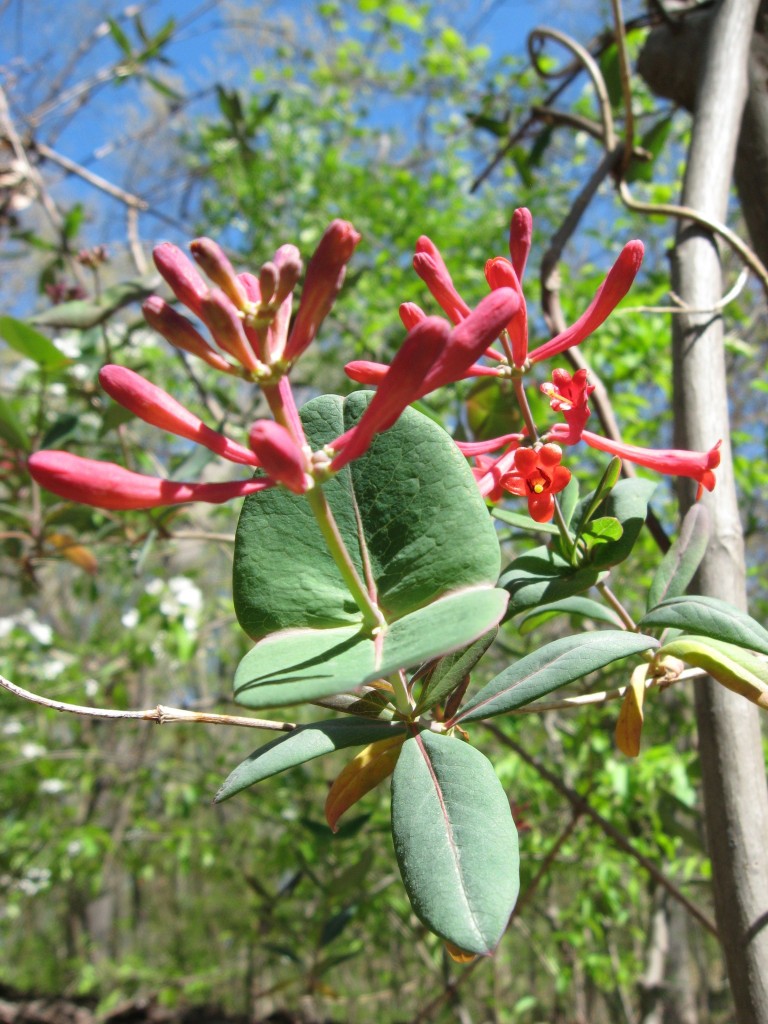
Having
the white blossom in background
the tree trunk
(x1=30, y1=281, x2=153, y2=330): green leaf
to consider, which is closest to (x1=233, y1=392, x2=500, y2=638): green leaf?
the tree trunk

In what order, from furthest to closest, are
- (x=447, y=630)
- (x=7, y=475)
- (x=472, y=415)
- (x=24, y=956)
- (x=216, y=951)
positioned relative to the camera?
(x=24, y=956) → (x=216, y=951) → (x=7, y=475) → (x=472, y=415) → (x=447, y=630)

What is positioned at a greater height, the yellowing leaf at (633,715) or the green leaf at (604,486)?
the green leaf at (604,486)

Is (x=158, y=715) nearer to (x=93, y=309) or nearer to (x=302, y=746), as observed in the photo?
(x=302, y=746)

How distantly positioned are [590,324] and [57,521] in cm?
118

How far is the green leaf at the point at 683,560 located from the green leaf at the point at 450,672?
5.5 inches

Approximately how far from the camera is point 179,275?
1.11 ft

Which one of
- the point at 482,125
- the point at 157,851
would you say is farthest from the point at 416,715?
the point at 157,851

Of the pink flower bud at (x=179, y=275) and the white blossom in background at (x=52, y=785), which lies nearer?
the pink flower bud at (x=179, y=275)

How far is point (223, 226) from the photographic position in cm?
403

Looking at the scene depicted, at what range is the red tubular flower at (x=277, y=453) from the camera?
11.5 inches

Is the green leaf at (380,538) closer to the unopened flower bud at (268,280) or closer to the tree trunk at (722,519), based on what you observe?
the unopened flower bud at (268,280)

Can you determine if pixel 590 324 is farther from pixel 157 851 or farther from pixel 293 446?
pixel 157 851

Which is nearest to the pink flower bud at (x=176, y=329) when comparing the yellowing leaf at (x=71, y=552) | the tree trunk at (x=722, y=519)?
the tree trunk at (x=722, y=519)

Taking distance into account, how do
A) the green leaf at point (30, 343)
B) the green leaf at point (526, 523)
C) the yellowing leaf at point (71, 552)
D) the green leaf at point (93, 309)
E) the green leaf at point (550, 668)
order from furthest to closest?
the yellowing leaf at point (71, 552) → the green leaf at point (93, 309) → the green leaf at point (30, 343) → the green leaf at point (526, 523) → the green leaf at point (550, 668)
